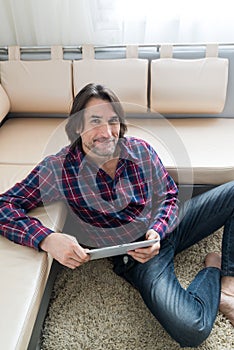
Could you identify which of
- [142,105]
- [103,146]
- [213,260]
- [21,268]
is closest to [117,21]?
[142,105]

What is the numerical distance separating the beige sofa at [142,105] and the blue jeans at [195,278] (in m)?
0.17

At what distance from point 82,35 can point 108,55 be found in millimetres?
190

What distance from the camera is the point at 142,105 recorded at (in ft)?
6.30

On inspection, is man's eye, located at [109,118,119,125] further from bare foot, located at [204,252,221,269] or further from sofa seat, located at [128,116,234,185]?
bare foot, located at [204,252,221,269]

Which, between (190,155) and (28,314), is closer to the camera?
(28,314)

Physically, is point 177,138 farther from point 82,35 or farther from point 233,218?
point 82,35

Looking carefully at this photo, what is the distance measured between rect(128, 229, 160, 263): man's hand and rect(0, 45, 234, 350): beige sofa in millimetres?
406

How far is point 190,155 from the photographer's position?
65.2 inches

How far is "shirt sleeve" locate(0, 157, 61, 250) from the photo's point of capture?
1.21 m

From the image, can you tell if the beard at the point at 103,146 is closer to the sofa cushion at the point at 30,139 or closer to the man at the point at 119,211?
the man at the point at 119,211

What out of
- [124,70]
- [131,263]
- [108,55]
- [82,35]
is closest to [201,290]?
[131,263]

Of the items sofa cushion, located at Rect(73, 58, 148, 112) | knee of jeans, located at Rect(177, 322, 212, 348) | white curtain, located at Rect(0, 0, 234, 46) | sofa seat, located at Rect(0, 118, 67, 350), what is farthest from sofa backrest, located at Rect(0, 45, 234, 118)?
knee of jeans, located at Rect(177, 322, 212, 348)

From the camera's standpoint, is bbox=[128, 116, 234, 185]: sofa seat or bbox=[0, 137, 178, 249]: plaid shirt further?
bbox=[128, 116, 234, 185]: sofa seat

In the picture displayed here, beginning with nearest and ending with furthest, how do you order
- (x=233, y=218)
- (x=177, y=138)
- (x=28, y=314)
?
(x=28, y=314), (x=233, y=218), (x=177, y=138)
